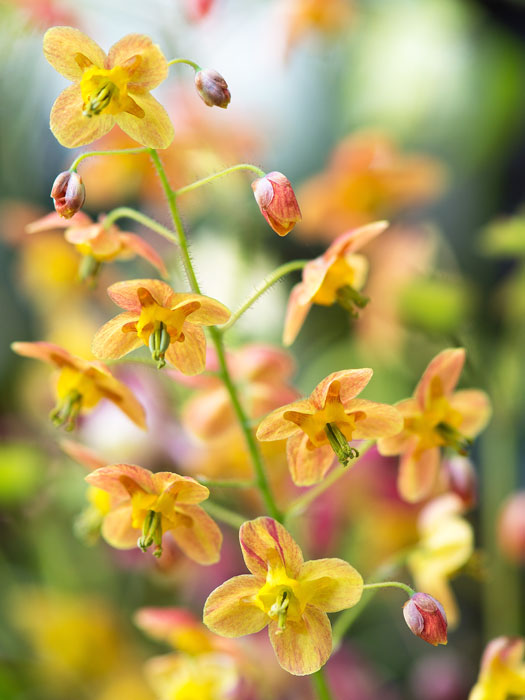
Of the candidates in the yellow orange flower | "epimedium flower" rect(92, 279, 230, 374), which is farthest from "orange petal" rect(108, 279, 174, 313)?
the yellow orange flower

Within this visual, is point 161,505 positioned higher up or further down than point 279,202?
further down

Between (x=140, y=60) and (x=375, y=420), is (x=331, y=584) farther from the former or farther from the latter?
(x=140, y=60)

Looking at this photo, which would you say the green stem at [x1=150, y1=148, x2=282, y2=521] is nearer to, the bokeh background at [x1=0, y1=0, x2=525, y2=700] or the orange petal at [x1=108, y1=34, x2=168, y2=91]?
the orange petal at [x1=108, y1=34, x2=168, y2=91]

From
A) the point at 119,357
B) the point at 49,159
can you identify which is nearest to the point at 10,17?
the point at 49,159

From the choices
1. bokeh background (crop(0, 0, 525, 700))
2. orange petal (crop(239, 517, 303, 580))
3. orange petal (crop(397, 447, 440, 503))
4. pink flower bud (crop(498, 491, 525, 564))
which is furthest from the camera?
bokeh background (crop(0, 0, 525, 700))

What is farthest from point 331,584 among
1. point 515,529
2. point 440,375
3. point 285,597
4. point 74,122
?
point 515,529

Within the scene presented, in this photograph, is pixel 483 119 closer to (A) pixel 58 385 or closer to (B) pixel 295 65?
(B) pixel 295 65

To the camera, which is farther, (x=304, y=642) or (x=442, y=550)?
(x=442, y=550)
